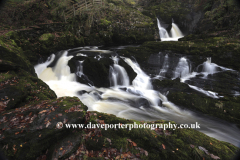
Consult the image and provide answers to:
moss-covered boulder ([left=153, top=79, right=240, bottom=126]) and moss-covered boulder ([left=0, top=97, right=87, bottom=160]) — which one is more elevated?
moss-covered boulder ([left=0, top=97, right=87, bottom=160])

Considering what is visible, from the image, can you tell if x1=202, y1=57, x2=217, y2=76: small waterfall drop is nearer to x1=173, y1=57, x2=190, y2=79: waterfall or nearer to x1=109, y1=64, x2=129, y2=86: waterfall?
x1=173, y1=57, x2=190, y2=79: waterfall

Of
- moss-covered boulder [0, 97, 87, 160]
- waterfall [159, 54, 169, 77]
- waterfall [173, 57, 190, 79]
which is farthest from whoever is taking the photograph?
waterfall [159, 54, 169, 77]

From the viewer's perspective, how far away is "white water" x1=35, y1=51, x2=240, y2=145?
5828 millimetres

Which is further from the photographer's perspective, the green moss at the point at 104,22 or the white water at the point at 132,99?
the green moss at the point at 104,22

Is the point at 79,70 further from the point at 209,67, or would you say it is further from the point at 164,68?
the point at 209,67

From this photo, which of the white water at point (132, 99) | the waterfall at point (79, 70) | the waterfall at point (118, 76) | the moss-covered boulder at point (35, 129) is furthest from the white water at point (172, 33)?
the moss-covered boulder at point (35, 129)

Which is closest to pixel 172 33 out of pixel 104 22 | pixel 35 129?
pixel 104 22

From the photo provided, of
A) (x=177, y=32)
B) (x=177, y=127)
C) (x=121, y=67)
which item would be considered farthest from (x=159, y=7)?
(x=177, y=127)

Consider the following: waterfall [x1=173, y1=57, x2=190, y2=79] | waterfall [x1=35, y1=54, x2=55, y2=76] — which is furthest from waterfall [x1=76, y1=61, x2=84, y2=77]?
waterfall [x1=173, y1=57, x2=190, y2=79]

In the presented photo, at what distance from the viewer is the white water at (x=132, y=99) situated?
Result: 5828mm

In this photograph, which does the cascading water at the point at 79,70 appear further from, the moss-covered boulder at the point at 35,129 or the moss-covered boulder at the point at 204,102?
the moss-covered boulder at the point at 204,102

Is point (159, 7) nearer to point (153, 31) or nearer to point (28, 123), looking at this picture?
point (153, 31)

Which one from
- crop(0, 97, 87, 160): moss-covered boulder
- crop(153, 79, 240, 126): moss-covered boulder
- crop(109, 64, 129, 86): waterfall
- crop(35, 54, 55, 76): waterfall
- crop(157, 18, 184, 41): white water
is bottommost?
crop(153, 79, 240, 126): moss-covered boulder

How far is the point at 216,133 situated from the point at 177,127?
4.22 metres
